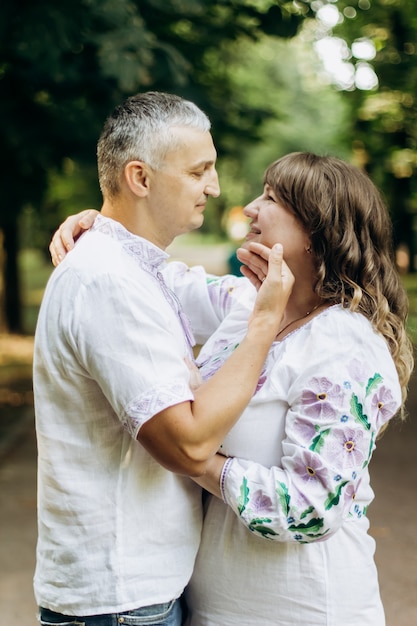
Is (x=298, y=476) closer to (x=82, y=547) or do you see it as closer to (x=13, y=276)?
(x=82, y=547)

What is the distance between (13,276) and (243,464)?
14.1 m

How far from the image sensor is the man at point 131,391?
75.4 inches

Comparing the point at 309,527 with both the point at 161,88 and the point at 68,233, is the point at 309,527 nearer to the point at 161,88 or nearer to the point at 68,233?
the point at 68,233

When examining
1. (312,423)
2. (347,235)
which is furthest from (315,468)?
(347,235)

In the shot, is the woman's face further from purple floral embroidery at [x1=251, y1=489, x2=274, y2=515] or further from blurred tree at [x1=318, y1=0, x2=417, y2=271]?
blurred tree at [x1=318, y1=0, x2=417, y2=271]

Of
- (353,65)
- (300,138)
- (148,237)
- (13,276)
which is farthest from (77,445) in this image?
(300,138)

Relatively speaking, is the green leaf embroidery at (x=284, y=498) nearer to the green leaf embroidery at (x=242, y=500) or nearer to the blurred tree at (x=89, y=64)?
the green leaf embroidery at (x=242, y=500)

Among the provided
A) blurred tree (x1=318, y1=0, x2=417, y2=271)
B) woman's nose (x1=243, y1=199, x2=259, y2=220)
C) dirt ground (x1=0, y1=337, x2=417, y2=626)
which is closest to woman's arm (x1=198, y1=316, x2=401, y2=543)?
woman's nose (x1=243, y1=199, x2=259, y2=220)

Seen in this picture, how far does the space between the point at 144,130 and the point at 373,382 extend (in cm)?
86

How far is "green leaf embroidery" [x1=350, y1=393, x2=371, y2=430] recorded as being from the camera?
2.06 meters

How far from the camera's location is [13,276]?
1573cm

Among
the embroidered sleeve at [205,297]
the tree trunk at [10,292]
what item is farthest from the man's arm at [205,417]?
the tree trunk at [10,292]

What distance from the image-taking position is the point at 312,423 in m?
2.06

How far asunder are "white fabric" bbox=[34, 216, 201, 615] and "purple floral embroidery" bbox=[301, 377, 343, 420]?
33 cm
